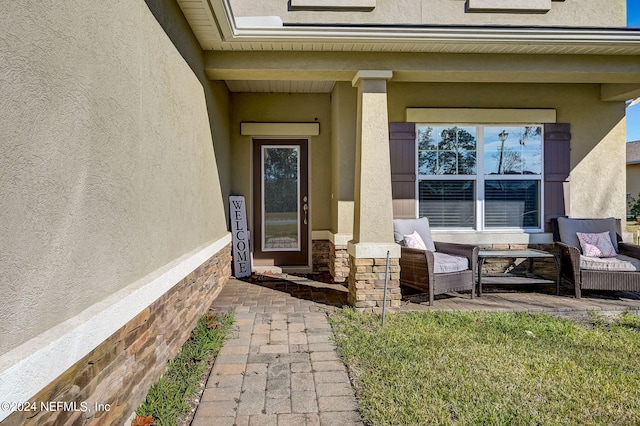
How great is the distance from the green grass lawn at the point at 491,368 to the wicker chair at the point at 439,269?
0.49 meters

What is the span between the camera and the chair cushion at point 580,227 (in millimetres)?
5883

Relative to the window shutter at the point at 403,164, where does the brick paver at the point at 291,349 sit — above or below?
below

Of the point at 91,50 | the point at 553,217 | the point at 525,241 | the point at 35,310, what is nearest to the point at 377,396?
the point at 35,310

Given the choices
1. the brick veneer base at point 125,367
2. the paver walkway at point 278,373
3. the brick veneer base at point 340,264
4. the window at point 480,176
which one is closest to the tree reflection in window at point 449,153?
the window at point 480,176

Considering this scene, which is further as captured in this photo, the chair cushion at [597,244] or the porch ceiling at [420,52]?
the chair cushion at [597,244]

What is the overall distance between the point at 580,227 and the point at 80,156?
655 cm

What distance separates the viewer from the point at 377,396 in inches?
105

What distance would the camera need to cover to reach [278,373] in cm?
309

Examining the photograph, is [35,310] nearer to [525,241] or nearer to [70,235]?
[70,235]

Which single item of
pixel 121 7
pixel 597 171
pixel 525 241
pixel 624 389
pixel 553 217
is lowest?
pixel 624 389

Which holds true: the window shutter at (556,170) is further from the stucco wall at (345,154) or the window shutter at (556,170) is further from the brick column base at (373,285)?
the brick column base at (373,285)

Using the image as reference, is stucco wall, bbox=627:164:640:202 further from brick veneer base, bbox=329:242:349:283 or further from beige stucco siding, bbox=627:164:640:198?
brick veneer base, bbox=329:242:349:283

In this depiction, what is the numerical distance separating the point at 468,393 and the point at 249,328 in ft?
7.26

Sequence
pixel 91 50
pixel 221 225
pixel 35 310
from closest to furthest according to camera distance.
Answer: pixel 35 310 → pixel 91 50 → pixel 221 225
